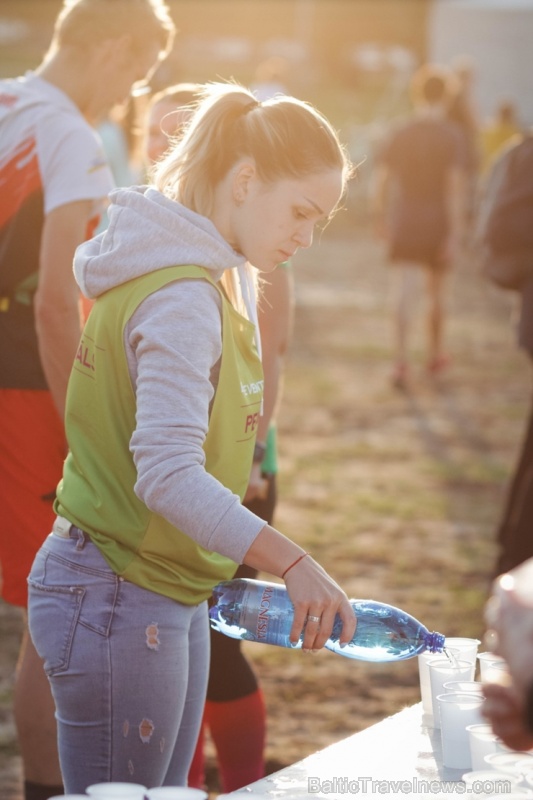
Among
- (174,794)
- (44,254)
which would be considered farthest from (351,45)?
(174,794)

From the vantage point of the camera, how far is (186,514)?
6.27 ft

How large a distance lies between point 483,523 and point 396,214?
3.33 metres

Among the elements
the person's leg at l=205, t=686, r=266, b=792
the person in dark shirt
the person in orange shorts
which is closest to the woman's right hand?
the person in orange shorts

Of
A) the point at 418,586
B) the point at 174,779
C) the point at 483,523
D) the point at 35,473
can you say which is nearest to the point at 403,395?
the point at 483,523

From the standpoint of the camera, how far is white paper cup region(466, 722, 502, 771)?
196cm

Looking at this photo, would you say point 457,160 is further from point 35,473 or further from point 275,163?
point 275,163

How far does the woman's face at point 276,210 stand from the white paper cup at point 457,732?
2.65ft

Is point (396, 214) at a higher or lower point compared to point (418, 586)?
higher

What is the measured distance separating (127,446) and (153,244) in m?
0.34

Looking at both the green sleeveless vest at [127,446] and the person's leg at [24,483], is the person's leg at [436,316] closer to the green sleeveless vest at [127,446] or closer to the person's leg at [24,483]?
the person's leg at [24,483]

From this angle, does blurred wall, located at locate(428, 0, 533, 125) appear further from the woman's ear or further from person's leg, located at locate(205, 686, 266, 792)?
the woman's ear

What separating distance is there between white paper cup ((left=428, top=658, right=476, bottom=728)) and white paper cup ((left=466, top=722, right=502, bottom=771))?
0.19 m

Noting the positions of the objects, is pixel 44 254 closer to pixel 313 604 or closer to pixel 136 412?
pixel 136 412

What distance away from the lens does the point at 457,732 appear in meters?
2.06
